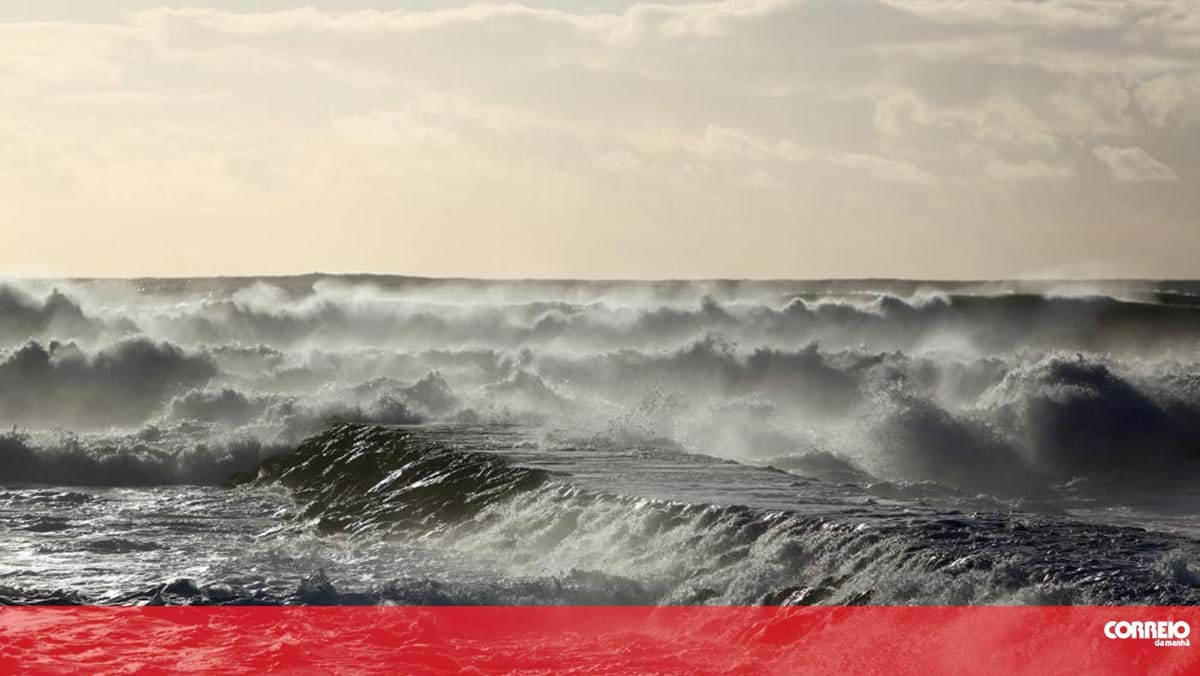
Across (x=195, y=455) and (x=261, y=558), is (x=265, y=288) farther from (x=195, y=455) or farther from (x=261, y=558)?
(x=261, y=558)

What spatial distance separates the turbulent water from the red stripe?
0.25 meters

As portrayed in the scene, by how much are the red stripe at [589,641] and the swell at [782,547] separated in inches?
9.7

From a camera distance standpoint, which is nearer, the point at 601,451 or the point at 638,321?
the point at 601,451

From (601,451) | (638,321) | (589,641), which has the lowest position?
(589,641)

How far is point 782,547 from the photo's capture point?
10328mm

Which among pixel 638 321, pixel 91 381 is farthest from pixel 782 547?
pixel 638 321

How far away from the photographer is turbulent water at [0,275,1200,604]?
34.3 ft

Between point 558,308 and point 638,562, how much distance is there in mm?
28254

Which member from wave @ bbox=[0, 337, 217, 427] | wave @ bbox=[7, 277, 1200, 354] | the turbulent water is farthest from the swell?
wave @ bbox=[7, 277, 1200, 354]

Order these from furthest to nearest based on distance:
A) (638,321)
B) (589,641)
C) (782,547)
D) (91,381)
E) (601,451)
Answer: (638,321) < (91,381) < (601,451) < (782,547) < (589,641)

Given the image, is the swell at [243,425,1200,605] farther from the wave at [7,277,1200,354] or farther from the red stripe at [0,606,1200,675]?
the wave at [7,277,1200,354]

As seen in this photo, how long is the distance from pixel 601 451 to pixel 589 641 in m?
6.69

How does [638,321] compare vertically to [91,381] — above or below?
above

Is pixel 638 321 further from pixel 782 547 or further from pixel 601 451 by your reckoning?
pixel 782 547
